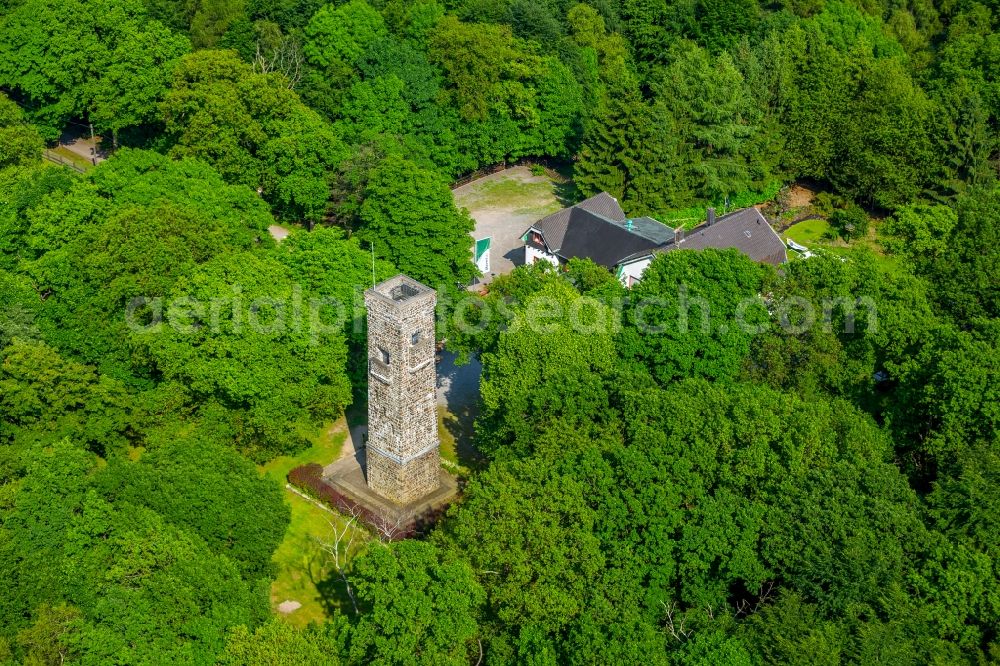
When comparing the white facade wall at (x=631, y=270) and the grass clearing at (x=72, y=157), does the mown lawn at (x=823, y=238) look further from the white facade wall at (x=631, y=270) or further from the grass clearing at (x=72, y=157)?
the grass clearing at (x=72, y=157)

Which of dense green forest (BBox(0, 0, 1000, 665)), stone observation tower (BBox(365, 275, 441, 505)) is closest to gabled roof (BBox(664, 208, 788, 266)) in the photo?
dense green forest (BBox(0, 0, 1000, 665))

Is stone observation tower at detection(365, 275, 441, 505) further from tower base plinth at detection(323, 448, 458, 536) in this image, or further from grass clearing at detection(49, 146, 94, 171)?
grass clearing at detection(49, 146, 94, 171)

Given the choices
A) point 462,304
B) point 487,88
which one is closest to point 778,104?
point 487,88

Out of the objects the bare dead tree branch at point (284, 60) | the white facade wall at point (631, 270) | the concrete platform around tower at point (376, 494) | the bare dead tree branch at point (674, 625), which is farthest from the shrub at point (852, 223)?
the bare dead tree branch at point (674, 625)

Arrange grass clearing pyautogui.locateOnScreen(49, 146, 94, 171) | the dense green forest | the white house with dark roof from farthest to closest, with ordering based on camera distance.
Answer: grass clearing pyautogui.locateOnScreen(49, 146, 94, 171) → the white house with dark roof → the dense green forest

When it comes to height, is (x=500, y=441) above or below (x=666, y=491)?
below

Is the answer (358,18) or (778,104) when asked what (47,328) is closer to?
(358,18)
